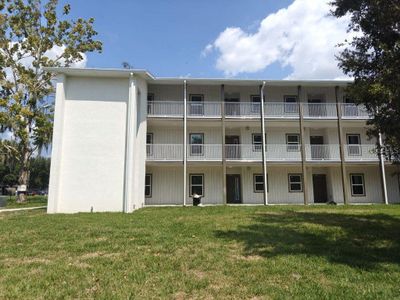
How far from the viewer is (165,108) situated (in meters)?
22.0

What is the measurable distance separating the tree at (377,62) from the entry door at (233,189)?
45.8 feet

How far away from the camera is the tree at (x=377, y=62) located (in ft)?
25.7

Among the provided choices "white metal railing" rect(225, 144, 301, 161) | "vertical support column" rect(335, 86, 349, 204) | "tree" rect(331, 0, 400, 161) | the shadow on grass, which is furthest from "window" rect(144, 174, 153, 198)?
"tree" rect(331, 0, 400, 161)

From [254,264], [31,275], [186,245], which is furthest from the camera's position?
[186,245]

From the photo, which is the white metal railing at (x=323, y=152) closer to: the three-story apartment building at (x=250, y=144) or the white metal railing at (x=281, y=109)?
the three-story apartment building at (x=250, y=144)

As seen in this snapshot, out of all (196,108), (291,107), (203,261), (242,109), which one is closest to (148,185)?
(196,108)

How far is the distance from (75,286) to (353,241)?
22.2ft

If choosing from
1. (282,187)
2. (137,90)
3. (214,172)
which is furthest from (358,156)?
(137,90)

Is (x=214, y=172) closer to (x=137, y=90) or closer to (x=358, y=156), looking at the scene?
(x=137, y=90)

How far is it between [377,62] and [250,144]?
46.9 ft

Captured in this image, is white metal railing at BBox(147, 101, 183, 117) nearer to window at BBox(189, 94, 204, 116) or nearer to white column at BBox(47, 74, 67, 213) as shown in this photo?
window at BBox(189, 94, 204, 116)

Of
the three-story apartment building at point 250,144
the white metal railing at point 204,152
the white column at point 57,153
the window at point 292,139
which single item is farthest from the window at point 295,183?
the white column at point 57,153

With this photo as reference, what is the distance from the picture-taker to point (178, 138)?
22859 mm

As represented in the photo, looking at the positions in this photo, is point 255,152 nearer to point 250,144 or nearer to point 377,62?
point 250,144
